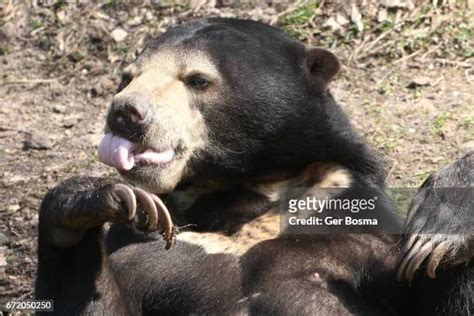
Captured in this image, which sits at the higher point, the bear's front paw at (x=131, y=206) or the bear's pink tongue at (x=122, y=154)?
the bear's front paw at (x=131, y=206)

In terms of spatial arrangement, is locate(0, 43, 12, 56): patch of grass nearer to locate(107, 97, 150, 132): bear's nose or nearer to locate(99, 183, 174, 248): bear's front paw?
locate(107, 97, 150, 132): bear's nose

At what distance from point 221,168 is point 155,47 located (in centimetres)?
75

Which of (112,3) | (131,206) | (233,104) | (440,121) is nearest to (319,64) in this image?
(233,104)

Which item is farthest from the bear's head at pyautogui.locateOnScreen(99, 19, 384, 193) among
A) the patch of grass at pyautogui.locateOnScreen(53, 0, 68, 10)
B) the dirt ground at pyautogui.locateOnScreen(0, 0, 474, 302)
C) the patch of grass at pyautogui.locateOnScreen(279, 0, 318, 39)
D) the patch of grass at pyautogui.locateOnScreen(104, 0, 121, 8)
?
the patch of grass at pyautogui.locateOnScreen(53, 0, 68, 10)

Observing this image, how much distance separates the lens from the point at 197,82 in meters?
5.97

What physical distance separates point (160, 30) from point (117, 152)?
13.7 feet

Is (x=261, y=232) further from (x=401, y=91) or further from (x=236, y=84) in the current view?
(x=401, y=91)

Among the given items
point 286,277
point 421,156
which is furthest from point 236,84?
point 421,156

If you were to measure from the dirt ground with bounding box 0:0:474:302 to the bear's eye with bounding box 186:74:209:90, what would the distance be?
2.14 metres

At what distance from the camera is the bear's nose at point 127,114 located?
5516 mm

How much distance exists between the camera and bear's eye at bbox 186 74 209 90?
235 inches

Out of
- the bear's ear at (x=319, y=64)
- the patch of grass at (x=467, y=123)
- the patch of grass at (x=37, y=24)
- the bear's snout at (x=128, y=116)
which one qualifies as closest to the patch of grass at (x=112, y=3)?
the patch of grass at (x=37, y=24)

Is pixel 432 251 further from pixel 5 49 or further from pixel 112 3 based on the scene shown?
pixel 5 49

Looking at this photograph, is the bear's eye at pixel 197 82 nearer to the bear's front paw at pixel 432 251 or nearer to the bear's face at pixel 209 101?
the bear's face at pixel 209 101
